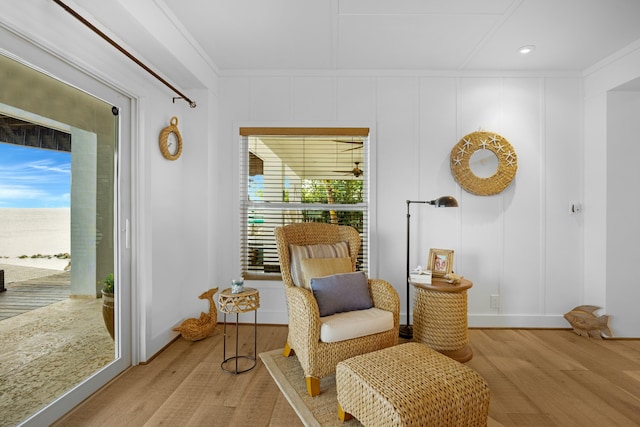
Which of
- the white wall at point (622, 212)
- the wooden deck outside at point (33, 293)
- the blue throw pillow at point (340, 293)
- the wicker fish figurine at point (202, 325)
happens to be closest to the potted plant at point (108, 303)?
the wooden deck outside at point (33, 293)

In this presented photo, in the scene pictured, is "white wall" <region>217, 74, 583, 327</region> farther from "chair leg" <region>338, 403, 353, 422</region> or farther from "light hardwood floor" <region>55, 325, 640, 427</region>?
"chair leg" <region>338, 403, 353, 422</region>

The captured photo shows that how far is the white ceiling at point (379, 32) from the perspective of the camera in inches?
81.4

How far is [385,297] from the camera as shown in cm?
220

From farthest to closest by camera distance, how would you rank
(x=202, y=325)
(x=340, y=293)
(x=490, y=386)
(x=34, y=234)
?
1. (x=202, y=325)
2. (x=340, y=293)
3. (x=490, y=386)
4. (x=34, y=234)

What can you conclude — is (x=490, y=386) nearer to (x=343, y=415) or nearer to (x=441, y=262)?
(x=441, y=262)

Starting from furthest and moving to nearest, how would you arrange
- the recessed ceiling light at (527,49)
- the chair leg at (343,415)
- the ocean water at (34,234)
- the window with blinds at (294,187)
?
the window with blinds at (294,187)
the recessed ceiling light at (527,49)
the chair leg at (343,415)
the ocean water at (34,234)

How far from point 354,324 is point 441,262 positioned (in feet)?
3.82

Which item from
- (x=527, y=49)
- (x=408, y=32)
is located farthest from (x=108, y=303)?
(x=527, y=49)

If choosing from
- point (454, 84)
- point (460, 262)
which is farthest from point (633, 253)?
point (454, 84)

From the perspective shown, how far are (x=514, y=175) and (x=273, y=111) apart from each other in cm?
248

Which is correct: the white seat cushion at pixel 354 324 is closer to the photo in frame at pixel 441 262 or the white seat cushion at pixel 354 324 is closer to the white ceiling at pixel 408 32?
the photo in frame at pixel 441 262

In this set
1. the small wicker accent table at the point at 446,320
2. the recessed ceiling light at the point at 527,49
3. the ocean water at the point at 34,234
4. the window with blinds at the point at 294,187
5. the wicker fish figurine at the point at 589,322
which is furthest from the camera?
the window with blinds at the point at 294,187

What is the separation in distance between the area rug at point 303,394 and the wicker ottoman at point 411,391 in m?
0.11

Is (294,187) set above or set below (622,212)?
above
